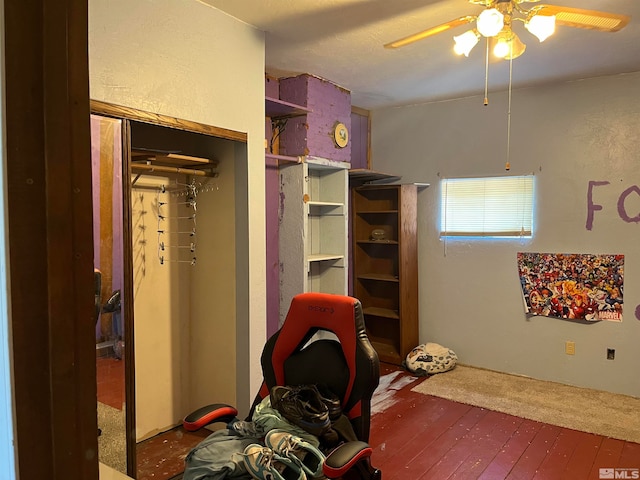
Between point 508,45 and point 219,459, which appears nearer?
point 219,459

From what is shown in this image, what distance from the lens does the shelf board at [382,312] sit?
4.72m

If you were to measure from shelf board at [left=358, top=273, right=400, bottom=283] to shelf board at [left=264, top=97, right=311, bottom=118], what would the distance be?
1.91m

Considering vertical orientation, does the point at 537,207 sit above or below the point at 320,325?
above

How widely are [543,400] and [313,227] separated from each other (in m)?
2.39

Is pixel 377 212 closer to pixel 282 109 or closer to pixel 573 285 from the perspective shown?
pixel 282 109

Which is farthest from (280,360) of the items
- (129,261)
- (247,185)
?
(247,185)

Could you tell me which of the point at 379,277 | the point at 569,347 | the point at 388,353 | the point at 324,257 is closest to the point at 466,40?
the point at 324,257

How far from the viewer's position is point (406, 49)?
319 centimetres

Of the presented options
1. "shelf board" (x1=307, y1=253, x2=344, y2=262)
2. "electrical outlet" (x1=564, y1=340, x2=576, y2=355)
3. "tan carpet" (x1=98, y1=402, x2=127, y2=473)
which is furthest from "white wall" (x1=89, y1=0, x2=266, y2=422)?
"electrical outlet" (x1=564, y1=340, x2=576, y2=355)

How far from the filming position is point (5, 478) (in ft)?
1.91

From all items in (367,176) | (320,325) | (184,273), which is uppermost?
(367,176)

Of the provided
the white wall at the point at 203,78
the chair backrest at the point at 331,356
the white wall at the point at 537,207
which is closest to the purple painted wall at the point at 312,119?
the white wall at the point at 203,78

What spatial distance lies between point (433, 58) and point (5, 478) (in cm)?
345

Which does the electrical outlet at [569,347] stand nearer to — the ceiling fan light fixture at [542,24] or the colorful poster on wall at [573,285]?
the colorful poster on wall at [573,285]
